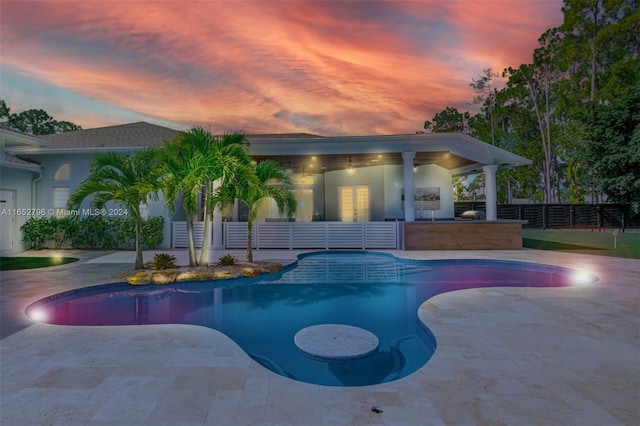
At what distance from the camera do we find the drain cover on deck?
370cm

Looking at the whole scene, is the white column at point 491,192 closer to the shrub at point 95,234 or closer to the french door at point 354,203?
the french door at point 354,203

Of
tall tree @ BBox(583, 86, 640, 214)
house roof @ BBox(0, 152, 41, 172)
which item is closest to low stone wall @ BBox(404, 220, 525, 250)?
tall tree @ BBox(583, 86, 640, 214)

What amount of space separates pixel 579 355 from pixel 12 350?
605cm

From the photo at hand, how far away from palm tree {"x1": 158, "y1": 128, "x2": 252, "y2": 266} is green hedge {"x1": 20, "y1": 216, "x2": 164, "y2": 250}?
558 cm

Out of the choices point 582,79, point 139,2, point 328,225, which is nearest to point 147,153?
point 139,2

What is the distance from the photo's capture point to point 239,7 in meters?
11.1

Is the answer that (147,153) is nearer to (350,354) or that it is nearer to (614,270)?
(350,354)

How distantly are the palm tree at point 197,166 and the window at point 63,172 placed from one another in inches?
335

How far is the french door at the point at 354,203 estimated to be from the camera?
17312 millimetres

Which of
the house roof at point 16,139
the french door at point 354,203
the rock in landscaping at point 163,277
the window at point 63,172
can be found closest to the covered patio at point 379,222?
the french door at point 354,203

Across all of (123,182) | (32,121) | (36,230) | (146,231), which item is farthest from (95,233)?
(32,121)

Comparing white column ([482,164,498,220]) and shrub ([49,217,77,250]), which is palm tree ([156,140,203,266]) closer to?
shrub ([49,217,77,250])

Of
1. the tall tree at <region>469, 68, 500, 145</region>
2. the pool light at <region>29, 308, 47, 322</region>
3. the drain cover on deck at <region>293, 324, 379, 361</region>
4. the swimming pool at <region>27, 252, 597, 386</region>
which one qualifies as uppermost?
the tall tree at <region>469, 68, 500, 145</region>

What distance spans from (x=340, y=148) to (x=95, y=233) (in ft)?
34.2
